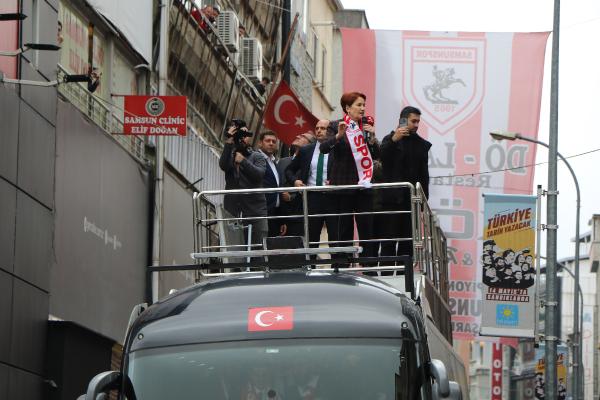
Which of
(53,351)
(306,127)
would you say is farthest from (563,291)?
(53,351)

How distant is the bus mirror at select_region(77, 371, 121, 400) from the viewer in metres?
9.75

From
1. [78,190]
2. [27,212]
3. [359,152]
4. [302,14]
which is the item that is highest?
[302,14]

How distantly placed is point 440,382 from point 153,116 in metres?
12.9

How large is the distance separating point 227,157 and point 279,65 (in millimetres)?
16373

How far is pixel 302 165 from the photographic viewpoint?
15195 mm

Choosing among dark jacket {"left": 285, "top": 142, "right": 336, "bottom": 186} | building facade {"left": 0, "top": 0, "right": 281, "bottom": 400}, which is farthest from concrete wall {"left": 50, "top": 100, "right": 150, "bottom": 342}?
dark jacket {"left": 285, "top": 142, "right": 336, "bottom": 186}

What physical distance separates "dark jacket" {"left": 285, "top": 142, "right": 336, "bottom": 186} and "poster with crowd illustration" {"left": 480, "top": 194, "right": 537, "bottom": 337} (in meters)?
12.6

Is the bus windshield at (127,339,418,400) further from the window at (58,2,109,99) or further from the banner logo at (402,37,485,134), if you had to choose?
the banner logo at (402,37,485,134)

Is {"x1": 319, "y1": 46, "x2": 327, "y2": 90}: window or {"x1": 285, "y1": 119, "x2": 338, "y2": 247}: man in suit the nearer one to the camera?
{"x1": 285, "y1": 119, "x2": 338, "y2": 247}: man in suit

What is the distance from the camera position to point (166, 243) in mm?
25156

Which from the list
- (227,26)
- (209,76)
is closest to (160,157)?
(209,76)

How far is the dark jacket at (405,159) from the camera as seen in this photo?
14.6m

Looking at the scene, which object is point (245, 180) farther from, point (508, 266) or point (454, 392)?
point (508, 266)

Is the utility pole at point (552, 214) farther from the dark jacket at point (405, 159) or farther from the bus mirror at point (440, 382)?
the bus mirror at point (440, 382)
